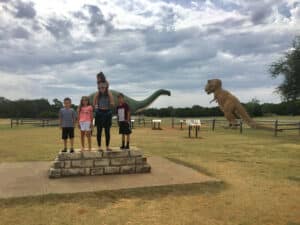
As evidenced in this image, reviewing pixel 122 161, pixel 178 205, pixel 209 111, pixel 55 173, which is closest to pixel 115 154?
pixel 122 161

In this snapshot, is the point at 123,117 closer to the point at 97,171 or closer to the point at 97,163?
the point at 97,163

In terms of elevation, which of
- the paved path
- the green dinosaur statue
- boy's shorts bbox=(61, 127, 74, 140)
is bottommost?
the paved path

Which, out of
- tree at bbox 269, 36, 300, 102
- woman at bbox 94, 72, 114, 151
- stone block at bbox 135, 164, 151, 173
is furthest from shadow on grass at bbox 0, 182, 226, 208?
tree at bbox 269, 36, 300, 102

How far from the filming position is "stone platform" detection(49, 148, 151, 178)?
6.85 m

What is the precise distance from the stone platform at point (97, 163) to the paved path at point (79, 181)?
200 millimetres

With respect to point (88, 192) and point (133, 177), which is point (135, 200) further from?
point (133, 177)

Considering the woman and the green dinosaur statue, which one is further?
the green dinosaur statue

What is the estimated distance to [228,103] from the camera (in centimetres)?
2659

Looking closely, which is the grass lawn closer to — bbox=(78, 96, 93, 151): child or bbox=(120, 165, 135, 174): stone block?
bbox=(120, 165, 135, 174): stone block

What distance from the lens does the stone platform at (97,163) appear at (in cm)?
685

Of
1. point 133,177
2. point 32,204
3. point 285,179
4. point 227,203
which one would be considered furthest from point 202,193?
point 32,204

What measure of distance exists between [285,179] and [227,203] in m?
2.37

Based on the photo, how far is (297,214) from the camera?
191 inches

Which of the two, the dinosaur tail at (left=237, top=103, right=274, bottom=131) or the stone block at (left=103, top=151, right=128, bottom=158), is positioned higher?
the dinosaur tail at (left=237, top=103, right=274, bottom=131)
